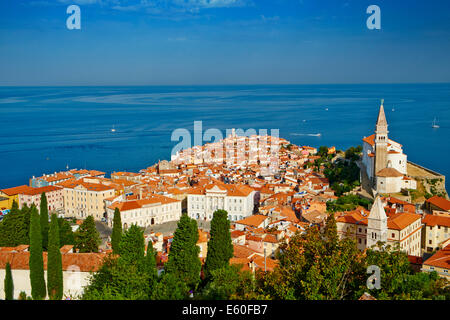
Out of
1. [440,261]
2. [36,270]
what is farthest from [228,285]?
[440,261]

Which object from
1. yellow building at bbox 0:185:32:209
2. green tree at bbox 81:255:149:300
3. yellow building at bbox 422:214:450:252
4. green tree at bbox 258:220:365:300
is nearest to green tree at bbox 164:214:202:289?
green tree at bbox 81:255:149:300

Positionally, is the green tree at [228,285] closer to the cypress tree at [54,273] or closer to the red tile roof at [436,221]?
the cypress tree at [54,273]

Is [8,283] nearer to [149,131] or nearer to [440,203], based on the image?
[440,203]

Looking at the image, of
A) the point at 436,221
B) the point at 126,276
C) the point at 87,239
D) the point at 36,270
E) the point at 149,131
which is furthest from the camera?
the point at 149,131

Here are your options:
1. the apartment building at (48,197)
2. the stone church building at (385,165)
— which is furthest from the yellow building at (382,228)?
the apartment building at (48,197)

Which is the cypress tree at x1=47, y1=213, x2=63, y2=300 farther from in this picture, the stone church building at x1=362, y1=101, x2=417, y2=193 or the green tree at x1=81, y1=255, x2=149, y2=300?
the stone church building at x1=362, y1=101, x2=417, y2=193
